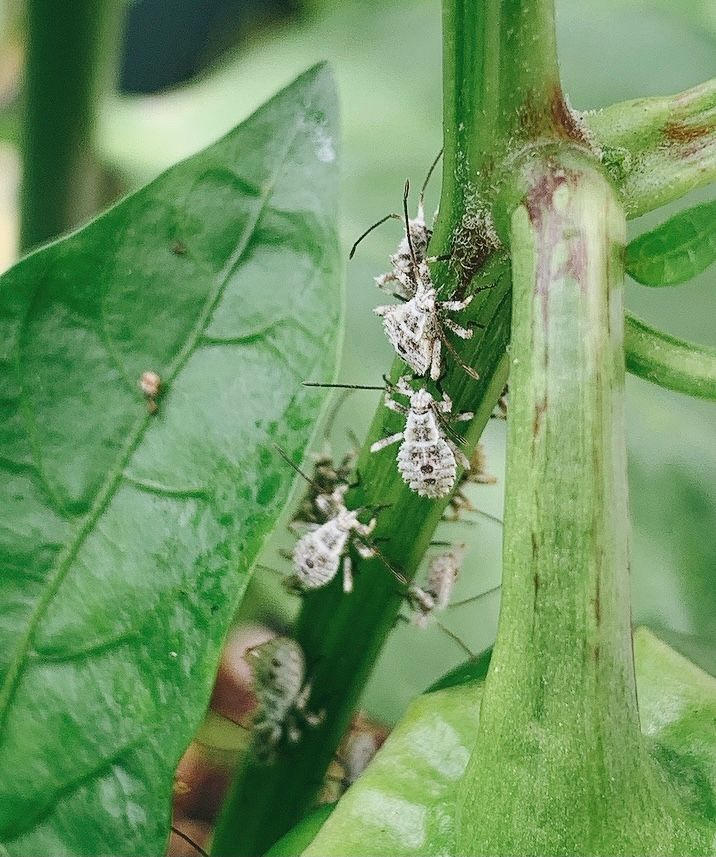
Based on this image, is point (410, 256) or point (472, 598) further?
point (472, 598)

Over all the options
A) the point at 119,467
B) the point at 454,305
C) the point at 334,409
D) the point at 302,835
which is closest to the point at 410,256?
the point at 454,305

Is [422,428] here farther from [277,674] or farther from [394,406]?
[277,674]

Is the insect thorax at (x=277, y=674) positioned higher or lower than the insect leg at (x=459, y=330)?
lower

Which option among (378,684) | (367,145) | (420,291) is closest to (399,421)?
(420,291)

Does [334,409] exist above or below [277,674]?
above

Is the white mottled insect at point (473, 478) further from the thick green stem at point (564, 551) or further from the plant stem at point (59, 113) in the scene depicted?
the plant stem at point (59, 113)

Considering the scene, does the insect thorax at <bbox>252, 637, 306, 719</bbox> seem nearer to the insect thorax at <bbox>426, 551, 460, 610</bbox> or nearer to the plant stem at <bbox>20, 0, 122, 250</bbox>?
the insect thorax at <bbox>426, 551, 460, 610</bbox>

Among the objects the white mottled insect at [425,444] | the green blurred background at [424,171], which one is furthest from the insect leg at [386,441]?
the green blurred background at [424,171]

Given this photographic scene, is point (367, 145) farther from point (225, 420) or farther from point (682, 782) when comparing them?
point (682, 782)
